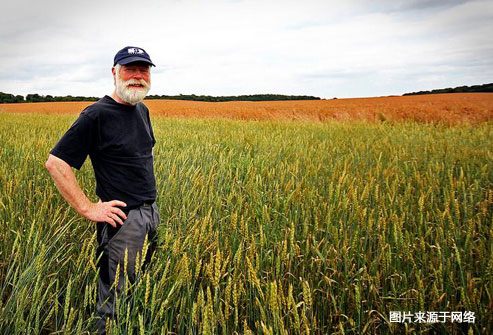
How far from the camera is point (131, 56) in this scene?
1678mm

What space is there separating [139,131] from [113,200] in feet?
1.38

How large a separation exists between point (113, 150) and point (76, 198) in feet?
0.97

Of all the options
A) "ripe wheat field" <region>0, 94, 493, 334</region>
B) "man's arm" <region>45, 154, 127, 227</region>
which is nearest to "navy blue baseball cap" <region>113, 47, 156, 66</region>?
"man's arm" <region>45, 154, 127, 227</region>

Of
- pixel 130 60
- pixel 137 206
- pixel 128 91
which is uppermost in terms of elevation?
pixel 130 60

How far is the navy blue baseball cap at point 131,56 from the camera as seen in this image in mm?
1657

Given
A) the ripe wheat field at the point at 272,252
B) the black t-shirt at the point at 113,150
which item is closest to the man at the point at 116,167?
the black t-shirt at the point at 113,150

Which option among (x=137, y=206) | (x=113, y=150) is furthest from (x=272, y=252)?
(x=113, y=150)

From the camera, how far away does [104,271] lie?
1633 millimetres

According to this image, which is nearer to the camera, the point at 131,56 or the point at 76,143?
the point at 76,143

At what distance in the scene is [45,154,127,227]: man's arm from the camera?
1.50 m

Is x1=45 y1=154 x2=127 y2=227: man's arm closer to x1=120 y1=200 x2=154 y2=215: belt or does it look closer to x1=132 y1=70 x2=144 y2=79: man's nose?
x1=120 y1=200 x2=154 y2=215: belt

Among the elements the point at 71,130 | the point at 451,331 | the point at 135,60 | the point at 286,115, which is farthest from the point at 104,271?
the point at 286,115

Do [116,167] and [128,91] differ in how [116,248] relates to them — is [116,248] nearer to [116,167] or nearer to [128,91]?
[116,167]

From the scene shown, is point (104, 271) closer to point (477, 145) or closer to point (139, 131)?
point (139, 131)
